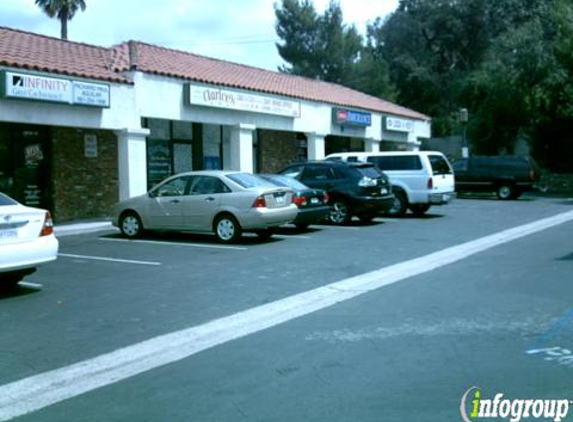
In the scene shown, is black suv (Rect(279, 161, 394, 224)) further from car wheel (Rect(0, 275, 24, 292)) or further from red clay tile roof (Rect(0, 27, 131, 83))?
car wheel (Rect(0, 275, 24, 292))

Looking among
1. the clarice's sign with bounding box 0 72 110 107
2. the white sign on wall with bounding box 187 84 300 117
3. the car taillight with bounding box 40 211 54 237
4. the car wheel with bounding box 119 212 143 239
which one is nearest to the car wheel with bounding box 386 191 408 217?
the white sign on wall with bounding box 187 84 300 117

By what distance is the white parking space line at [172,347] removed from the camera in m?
5.60

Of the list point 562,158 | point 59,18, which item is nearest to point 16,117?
point 562,158

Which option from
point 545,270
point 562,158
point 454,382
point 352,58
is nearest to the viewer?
point 454,382

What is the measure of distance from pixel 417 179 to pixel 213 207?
7.67 meters

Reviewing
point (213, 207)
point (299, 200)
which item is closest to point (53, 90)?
point (213, 207)

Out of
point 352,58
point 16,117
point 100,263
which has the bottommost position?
point 100,263

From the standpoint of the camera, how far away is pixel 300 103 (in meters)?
25.6

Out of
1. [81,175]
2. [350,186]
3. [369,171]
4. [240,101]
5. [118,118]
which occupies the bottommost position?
[350,186]

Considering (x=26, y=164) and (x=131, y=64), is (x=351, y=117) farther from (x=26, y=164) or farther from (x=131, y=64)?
(x=26, y=164)

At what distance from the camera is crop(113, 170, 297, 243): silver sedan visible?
14500mm

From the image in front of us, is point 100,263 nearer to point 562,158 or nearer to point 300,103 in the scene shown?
point 300,103

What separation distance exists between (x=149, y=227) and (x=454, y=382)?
1122 cm

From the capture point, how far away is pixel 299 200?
16.0 m
